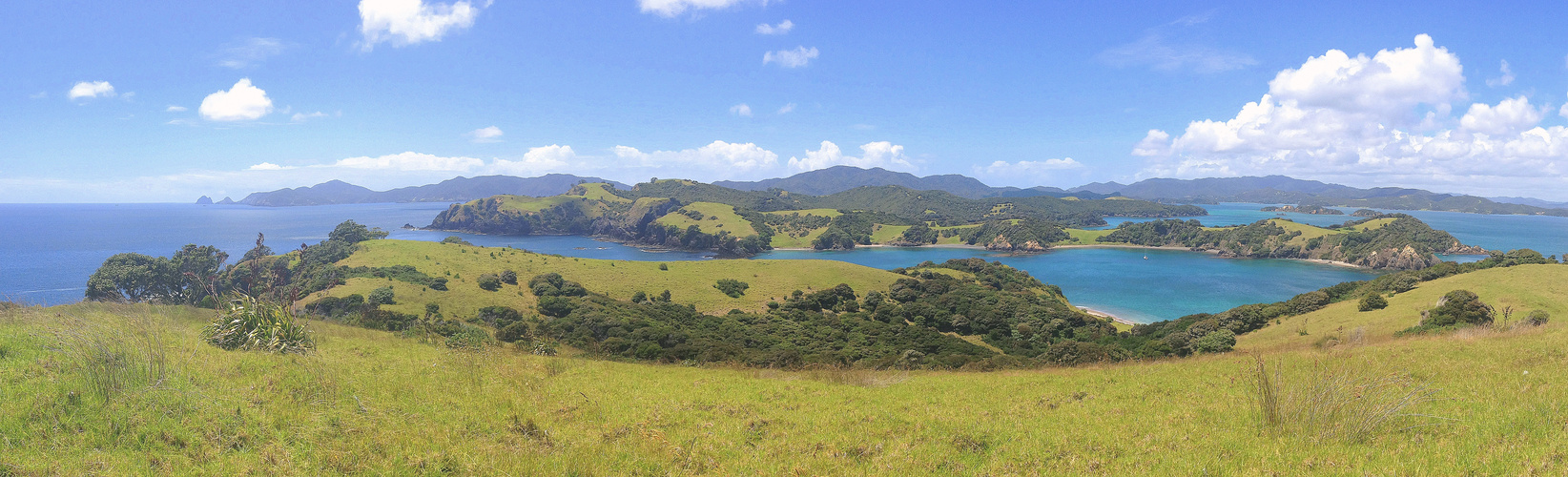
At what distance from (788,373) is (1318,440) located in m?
12.1

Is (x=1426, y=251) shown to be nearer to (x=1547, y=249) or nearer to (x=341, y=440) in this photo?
(x=1547, y=249)

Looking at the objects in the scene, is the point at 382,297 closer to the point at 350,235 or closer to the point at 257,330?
the point at 257,330

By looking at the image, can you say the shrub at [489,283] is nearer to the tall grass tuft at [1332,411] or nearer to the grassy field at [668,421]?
the grassy field at [668,421]

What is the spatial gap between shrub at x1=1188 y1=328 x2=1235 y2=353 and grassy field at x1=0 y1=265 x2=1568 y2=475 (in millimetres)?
16023

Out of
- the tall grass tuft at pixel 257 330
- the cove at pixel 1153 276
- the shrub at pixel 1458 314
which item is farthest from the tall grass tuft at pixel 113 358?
the cove at pixel 1153 276

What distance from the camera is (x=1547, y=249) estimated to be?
151m

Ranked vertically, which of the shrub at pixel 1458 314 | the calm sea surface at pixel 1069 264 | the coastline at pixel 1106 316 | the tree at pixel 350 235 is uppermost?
the tree at pixel 350 235

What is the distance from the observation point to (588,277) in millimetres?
67312

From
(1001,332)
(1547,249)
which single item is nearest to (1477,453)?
(1001,332)

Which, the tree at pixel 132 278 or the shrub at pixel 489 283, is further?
the tree at pixel 132 278

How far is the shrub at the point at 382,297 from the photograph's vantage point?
48125mm

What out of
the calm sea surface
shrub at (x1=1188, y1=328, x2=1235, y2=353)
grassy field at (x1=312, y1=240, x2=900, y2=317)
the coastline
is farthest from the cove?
shrub at (x1=1188, y1=328, x2=1235, y2=353)

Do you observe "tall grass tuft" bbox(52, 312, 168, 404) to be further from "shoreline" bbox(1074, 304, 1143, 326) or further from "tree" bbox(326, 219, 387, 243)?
"tree" bbox(326, 219, 387, 243)

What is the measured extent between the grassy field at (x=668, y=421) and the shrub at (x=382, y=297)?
127ft
